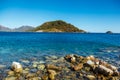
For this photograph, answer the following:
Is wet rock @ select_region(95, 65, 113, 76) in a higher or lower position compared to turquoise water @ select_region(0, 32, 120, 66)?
higher

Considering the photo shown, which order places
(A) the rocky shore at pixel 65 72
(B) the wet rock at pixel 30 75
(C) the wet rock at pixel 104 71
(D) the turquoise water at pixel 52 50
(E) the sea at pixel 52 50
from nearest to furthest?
(B) the wet rock at pixel 30 75, (A) the rocky shore at pixel 65 72, (C) the wet rock at pixel 104 71, (E) the sea at pixel 52 50, (D) the turquoise water at pixel 52 50

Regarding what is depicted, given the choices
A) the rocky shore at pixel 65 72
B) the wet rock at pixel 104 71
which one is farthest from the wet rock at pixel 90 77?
the wet rock at pixel 104 71

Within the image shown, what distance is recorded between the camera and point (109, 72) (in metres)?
19.8

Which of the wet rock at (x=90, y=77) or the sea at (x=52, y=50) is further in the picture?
the sea at (x=52, y=50)

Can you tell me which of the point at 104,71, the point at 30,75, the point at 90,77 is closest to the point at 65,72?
the point at 90,77

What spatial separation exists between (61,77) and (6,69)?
7354 mm

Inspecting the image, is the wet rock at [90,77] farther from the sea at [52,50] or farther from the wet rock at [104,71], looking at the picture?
the sea at [52,50]

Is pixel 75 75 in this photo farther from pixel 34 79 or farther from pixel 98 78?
pixel 34 79

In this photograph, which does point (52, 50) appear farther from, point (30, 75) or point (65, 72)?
point (30, 75)

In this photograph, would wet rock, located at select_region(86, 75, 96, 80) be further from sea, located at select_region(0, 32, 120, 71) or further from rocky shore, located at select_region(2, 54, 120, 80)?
sea, located at select_region(0, 32, 120, 71)

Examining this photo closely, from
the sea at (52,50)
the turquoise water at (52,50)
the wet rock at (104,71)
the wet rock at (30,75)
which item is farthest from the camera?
the turquoise water at (52,50)

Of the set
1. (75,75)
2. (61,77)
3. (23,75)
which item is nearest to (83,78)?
(75,75)

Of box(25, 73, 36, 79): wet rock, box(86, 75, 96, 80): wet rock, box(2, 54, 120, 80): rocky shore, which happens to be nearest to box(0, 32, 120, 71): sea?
box(2, 54, 120, 80): rocky shore

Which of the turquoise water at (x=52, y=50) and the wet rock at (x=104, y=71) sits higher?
the wet rock at (x=104, y=71)
